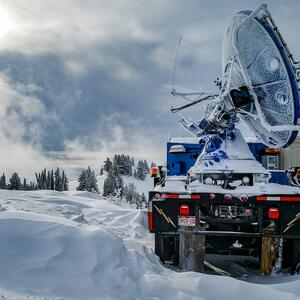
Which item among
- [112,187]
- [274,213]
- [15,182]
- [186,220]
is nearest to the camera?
[274,213]

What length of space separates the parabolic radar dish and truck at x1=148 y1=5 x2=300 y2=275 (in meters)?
0.02

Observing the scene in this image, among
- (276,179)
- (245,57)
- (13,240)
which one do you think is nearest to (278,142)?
(276,179)

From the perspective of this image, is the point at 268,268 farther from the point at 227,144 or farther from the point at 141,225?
the point at 141,225

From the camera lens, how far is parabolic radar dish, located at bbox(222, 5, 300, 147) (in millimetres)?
7383

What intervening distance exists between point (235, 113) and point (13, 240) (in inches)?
190

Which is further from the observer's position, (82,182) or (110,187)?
(110,187)

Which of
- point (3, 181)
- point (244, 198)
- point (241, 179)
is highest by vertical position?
point (241, 179)

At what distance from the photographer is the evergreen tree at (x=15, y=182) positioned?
7638 centimetres

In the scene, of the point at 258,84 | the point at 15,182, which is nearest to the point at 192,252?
the point at 258,84

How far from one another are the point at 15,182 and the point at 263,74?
2950 inches

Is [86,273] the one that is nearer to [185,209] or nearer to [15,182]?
[185,209]

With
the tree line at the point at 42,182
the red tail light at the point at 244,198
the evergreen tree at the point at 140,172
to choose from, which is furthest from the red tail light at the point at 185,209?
the evergreen tree at the point at 140,172

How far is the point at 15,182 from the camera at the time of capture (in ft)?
253

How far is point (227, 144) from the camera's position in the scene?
7.99 meters
